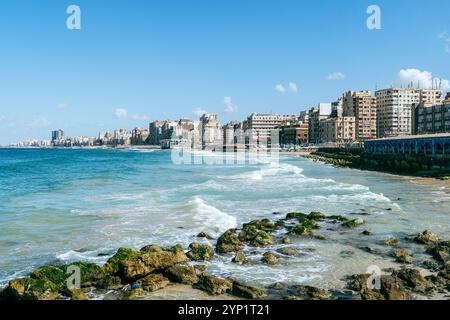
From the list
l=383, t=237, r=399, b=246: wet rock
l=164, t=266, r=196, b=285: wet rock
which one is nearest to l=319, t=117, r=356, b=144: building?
l=383, t=237, r=399, b=246: wet rock

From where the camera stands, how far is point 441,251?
13.0m

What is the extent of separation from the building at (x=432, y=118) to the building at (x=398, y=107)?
2813 centimetres

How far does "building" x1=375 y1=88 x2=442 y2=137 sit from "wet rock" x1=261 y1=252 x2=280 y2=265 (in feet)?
458

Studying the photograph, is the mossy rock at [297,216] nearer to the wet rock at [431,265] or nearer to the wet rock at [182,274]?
the wet rock at [431,265]

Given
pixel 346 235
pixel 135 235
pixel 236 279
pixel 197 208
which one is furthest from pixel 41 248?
pixel 346 235

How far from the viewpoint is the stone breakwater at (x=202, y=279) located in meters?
9.80

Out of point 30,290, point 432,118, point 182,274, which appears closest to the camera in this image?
point 30,290

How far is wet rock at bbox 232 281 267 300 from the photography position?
971cm

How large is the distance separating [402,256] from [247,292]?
5.82 m

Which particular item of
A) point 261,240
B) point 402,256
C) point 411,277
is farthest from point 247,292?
point 402,256

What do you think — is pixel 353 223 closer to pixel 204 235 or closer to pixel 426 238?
pixel 426 238

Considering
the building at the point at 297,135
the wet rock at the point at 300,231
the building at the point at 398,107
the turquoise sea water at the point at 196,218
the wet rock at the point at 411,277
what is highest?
the building at the point at 398,107

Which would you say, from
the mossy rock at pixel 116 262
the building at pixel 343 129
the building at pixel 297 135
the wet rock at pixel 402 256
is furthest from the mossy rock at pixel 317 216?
the building at pixel 297 135

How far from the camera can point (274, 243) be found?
50.1 ft
